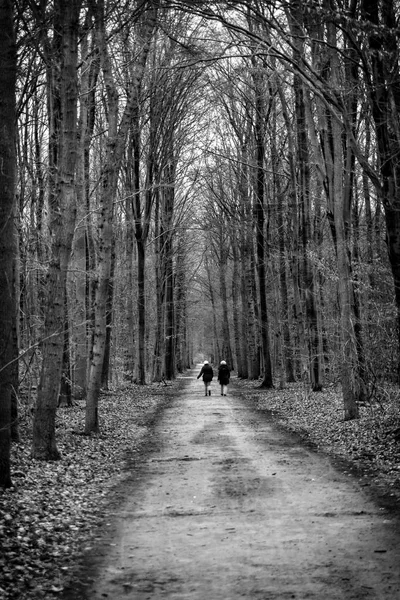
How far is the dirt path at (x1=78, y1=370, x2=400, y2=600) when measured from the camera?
5223mm

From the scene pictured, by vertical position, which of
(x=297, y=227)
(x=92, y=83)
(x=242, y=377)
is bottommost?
(x=242, y=377)

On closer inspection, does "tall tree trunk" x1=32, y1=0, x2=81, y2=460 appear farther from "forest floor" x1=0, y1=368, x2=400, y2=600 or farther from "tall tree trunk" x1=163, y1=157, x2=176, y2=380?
"tall tree trunk" x1=163, y1=157, x2=176, y2=380

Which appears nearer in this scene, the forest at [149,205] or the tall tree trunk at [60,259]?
the forest at [149,205]

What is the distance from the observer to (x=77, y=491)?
9164 mm

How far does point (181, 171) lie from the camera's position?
3550 cm

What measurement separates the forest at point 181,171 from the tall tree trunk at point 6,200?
0.03 metres

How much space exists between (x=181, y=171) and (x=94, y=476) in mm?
26911

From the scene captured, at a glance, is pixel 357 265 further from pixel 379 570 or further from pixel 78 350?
pixel 379 570

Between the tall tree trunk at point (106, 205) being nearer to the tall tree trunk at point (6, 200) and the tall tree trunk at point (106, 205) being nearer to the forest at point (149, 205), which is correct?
the forest at point (149, 205)

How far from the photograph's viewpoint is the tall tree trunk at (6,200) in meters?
8.12

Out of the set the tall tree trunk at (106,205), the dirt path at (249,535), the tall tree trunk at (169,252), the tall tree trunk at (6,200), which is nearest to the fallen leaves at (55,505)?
the dirt path at (249,535)

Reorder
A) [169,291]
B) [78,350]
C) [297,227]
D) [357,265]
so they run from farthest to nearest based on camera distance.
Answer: [169,291] → [297,227] → [78,350] → [357,265]

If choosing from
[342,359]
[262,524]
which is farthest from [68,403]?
[262,524]

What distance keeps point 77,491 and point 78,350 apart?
1437 centimetres
